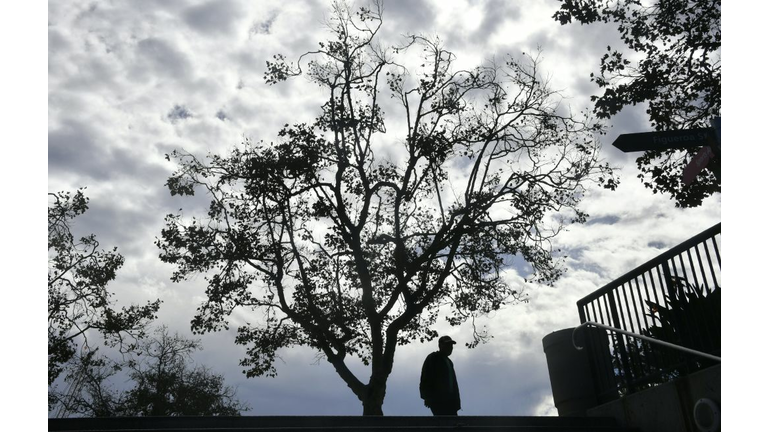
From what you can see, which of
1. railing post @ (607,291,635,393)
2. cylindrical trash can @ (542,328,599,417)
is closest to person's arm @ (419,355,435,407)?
cylindrical trash can @ (542,328,599,417)

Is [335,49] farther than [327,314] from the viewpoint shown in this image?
Yes

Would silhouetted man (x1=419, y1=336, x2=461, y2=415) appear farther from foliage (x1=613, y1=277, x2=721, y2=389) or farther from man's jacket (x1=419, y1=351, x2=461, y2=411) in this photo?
foliage (x1=613, y1=277, x2=721, y2=389)

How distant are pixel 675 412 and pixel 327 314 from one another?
12.7m

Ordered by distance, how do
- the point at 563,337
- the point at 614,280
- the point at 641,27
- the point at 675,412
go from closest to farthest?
the point at 675,412, the point at 614,280, the point at 563,337, the point at 641,27

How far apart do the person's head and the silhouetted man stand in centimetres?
8

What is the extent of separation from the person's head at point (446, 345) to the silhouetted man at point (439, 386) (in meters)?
0.08

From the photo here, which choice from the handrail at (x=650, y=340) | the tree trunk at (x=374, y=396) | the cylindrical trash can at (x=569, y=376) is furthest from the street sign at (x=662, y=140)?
the tree trunk at (x=374, y=396)

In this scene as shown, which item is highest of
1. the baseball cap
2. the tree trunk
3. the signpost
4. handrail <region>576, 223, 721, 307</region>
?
the signpost

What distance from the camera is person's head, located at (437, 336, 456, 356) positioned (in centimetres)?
990

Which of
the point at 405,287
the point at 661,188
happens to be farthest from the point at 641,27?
the point at 405,287

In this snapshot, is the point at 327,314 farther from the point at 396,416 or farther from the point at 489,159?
Answer: the point at 396,416

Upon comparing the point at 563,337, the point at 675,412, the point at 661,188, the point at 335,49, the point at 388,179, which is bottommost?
the point at 675,412

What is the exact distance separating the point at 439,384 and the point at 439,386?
0.10 feet

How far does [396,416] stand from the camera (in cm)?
667
